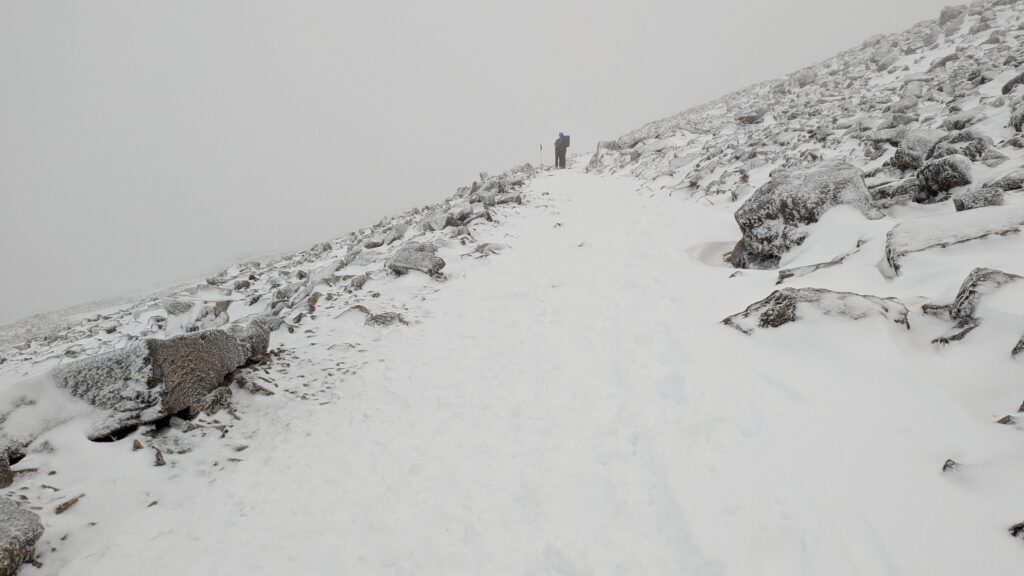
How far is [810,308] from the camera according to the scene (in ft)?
18.0

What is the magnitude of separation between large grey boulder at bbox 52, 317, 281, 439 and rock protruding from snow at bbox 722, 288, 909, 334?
24.0 feet

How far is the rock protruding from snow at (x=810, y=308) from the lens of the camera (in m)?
5.00

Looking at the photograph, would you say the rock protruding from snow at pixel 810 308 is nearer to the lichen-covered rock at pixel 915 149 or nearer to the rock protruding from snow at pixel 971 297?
the rock protruding from snow at pixel 971 297

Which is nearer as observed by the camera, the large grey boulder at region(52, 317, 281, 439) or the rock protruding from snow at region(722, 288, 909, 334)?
the large grey boulder at region(52, 317, 281, 439)

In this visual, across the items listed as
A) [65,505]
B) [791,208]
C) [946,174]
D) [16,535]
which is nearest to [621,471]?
[16,535]

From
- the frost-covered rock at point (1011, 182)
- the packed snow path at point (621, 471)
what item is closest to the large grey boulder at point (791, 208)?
the frost-covered rock at point (1011, 182)

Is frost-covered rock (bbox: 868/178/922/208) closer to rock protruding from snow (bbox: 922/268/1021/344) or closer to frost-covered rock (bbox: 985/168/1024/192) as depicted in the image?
frost-covered rock (bbox: 985/168/1024/192)

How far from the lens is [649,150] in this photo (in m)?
25.8

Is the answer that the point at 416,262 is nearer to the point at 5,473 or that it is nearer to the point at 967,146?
the point at 5,473

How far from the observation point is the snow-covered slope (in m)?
3.36

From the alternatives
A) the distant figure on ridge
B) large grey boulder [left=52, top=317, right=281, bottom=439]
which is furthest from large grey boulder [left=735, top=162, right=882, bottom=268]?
the distant figure on ridge

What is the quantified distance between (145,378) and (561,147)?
95.0 ft

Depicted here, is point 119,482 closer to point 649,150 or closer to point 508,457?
point 508,457

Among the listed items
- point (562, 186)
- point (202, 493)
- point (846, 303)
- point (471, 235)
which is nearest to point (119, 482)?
point (202, 493)
